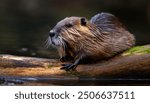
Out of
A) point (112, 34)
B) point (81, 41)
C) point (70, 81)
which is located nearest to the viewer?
point (70, 81)

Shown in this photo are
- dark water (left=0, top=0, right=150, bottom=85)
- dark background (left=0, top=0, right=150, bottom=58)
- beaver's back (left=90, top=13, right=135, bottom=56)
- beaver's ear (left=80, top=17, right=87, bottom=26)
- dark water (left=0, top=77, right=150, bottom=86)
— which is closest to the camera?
dark water (left=0, top=77, right=150, bottom=86)

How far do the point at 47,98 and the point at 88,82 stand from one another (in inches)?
22.6

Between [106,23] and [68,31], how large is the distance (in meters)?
0.43

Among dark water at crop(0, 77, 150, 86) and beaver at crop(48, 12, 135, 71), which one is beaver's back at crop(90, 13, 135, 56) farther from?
dark water at crop(0, 77, 150, 86)

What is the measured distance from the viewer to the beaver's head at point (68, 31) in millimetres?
4391

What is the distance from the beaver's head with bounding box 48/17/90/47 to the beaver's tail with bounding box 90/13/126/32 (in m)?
0.21

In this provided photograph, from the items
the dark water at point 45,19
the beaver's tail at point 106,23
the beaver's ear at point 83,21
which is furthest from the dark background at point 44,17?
the beaver's ear at point 83,21

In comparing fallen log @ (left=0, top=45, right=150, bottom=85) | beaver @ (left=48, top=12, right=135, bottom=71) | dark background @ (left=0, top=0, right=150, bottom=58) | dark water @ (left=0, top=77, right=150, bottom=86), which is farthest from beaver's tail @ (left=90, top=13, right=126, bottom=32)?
dark background @ (left=0, top=0, right=150, bottom=58)

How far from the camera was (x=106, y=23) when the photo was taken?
4781 millimetres

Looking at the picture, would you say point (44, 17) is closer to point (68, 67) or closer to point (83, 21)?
point (83, 21)

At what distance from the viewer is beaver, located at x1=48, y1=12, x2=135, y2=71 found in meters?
4.43

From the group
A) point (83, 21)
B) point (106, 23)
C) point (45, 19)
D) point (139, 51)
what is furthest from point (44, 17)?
point (139, 51)

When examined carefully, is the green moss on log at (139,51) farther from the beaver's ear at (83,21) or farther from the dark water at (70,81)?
the beaver's ear at (83,21)

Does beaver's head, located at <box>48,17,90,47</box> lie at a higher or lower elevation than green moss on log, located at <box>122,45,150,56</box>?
higher
